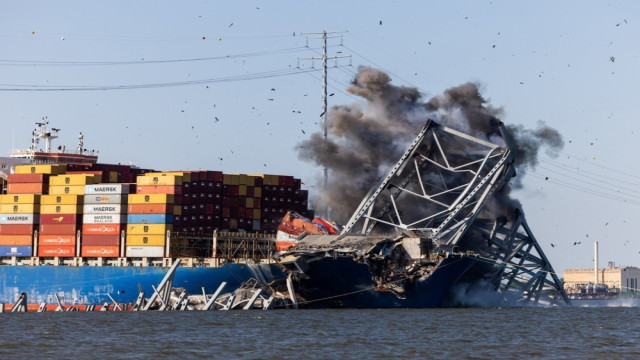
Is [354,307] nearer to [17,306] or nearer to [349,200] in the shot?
[349,200]

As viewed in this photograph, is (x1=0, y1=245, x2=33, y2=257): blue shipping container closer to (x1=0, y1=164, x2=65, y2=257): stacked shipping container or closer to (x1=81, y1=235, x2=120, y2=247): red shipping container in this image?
(x1=0, y1=164, x2=65, y2=257): stacked shipping container

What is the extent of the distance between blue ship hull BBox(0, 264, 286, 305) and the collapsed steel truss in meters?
9.18

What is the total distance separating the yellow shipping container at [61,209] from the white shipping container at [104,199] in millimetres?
1088

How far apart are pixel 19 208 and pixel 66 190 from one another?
495cm

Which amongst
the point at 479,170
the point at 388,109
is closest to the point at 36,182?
the point at 388,109

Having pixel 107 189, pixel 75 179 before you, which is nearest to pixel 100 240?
pixel 107 189

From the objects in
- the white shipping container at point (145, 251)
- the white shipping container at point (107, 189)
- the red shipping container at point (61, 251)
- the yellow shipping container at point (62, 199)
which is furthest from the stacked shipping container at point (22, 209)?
the white shipping container at point (145, 251)

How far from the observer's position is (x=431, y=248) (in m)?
87.7

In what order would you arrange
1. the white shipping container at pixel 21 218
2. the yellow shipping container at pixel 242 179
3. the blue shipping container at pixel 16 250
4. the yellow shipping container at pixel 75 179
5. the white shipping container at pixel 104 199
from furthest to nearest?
the white shipping container at pixel 21 218, the blue shipping container at pixel 16 250, the yellow shipping container at pixel 75 179, the yellow shipping container at pixel 242 179, the white shipping container at pixel 104 199

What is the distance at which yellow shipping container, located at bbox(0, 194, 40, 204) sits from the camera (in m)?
102

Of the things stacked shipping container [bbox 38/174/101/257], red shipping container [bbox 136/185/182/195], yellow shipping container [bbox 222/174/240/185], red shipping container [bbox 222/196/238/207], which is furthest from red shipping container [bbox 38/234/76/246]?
yellow shipping container [bbox 222/174/240/185]

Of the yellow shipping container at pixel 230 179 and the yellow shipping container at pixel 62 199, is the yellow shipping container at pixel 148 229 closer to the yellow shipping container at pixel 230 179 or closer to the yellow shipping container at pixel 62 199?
the yellow shipping container at pixel 62 199

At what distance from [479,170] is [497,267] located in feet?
32.4

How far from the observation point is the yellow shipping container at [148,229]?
315 ft
